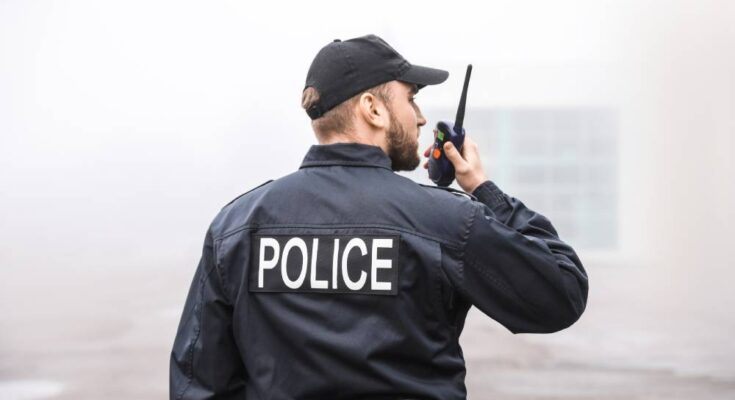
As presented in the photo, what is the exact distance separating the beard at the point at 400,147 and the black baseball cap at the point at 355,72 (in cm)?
6

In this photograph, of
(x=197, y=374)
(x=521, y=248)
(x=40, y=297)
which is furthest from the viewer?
(x=40, y=297)

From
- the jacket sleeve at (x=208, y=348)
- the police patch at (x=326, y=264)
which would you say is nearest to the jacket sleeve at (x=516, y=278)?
the police patch at (x=326, y=264)

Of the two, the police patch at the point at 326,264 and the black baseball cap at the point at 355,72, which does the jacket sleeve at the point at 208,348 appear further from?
the black baseball cap at the point at 355,72

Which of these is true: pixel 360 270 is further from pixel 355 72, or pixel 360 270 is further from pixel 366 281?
pixel 355 72

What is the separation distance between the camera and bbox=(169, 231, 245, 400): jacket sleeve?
4.36ft

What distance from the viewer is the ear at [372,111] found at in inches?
52.2

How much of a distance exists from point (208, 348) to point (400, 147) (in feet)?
1.33

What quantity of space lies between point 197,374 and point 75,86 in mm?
2521

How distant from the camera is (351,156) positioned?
4.27ft

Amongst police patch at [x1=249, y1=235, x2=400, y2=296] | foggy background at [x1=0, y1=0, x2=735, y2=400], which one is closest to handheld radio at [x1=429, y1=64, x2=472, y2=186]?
police patch at [x1=249, y1=235, x2=400, y2=296]

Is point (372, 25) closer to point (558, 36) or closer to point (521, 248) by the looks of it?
point (558, 36)

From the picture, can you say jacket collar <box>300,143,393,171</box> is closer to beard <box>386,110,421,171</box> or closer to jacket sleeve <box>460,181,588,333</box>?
beard <box>386,110,421,171</box>

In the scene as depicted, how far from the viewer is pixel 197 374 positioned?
1341 mm

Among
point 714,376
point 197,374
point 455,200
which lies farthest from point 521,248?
point 714,376
